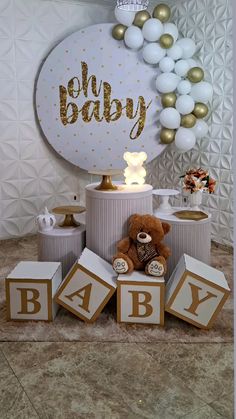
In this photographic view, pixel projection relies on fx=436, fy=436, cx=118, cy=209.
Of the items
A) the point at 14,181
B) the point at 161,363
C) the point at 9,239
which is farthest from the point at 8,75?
the point at 161,363

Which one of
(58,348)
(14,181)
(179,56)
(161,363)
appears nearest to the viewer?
(161,363)

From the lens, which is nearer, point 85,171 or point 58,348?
point 58,348

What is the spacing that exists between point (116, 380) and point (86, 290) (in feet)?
2.15

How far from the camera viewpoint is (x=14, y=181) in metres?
4.16

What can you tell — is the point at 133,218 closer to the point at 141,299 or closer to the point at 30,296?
the point at 141,299

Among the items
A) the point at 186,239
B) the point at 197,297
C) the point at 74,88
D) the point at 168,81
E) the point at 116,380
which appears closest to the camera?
the point at 116,380

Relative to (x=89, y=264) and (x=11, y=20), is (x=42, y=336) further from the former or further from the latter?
(x=11, y=20)

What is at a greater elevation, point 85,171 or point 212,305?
point 85,171

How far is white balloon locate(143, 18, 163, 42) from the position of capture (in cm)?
363

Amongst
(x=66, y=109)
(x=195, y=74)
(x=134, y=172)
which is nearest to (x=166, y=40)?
(x=195, y=74)

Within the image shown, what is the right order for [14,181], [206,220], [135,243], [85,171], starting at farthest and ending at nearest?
[85,171]
[14,181]
[206,220]
[135,243]

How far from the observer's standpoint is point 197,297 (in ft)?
7.97

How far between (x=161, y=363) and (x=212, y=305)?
499 millimetres

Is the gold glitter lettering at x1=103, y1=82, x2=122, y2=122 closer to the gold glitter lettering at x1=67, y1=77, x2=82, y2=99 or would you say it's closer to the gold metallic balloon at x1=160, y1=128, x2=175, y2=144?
the gold glitter lettering at x1=67, y1=77, x2=82, y2=99
